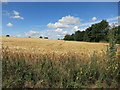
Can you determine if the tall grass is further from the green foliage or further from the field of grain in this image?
the field of grain

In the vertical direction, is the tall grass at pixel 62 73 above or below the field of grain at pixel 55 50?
below

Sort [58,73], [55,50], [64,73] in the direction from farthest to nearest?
[55,50]
[58,73]
[64,73]

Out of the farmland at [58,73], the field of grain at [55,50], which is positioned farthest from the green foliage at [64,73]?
the field of grain at [55,50]

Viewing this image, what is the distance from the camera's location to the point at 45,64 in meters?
3.73

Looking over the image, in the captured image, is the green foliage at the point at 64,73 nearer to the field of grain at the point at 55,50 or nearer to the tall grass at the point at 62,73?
the tall grass at the point at 62,73

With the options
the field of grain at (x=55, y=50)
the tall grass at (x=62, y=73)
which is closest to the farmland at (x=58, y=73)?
the tall grass at (x=62, y=73)

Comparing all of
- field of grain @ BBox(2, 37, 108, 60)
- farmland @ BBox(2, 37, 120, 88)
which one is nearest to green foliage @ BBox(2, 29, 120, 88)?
farmland @ BBox(2, 37, 120, 88)

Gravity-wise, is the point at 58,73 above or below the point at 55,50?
below

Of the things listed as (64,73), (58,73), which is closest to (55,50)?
(58,73)

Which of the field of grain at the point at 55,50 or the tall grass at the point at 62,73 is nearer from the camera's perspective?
the tall grass at the point at 62,73

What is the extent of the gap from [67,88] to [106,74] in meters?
1.50

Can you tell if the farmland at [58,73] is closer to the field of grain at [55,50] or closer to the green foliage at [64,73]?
the green foliage at [64,73]

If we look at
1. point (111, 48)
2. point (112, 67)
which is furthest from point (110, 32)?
point (112, 67)

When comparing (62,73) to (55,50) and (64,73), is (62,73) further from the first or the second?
(55,50)
